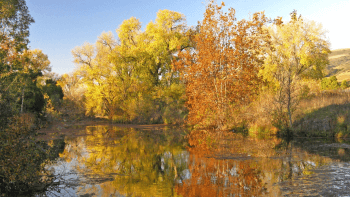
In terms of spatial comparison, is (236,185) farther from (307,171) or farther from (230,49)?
(230,49)

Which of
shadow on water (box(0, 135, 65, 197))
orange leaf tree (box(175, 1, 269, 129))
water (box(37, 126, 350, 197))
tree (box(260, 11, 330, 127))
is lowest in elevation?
water (box(37, 126, 350, 197))

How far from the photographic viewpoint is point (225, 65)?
19.1 metres

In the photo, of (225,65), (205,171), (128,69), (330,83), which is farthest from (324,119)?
(330,83)

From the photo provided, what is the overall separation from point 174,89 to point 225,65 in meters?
13.3

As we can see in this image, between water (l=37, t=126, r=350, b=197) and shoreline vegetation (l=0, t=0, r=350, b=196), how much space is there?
1184 millimetres

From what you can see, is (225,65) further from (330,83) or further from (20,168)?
(330,83)

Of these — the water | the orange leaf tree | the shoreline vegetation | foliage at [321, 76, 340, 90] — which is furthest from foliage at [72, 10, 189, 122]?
foliage at [321, 76, 340, 90]

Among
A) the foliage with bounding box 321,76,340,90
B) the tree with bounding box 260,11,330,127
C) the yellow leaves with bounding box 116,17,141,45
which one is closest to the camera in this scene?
the yellow leaves with bounding box 116,17,141,45

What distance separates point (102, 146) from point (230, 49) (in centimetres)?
1140

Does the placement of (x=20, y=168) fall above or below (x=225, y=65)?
below

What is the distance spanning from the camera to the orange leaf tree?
1880 centimetres

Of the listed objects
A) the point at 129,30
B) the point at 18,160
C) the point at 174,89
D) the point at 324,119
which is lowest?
the point at 18,160

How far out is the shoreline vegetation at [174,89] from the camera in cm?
726

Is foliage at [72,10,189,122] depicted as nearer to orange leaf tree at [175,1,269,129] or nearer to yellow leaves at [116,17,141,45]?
yellow leaves at [116,17,141,45]
